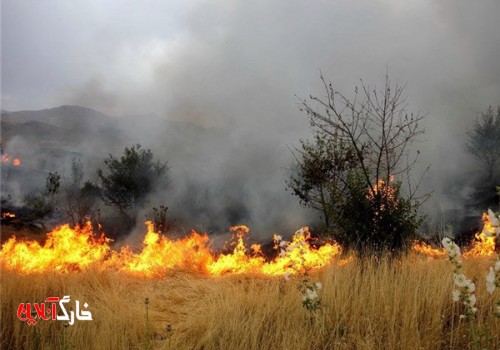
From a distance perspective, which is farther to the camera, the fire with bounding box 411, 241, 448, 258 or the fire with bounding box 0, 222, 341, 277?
the fire with bounding box 0, 222, 341, 277

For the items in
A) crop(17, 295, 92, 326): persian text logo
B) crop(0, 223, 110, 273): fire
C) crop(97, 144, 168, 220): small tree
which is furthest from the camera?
crop(97, 144, 168, 220): small tree

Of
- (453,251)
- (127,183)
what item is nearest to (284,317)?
(453,251)

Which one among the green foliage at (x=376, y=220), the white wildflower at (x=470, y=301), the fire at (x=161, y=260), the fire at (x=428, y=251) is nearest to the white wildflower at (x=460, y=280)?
the white wildflower at (x=470, y=301)

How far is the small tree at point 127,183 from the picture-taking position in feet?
76.8

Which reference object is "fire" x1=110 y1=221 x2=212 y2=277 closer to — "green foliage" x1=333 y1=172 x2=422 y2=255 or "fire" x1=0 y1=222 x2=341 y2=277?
"fire" x1=0 y1=222 x2=341 y2=277

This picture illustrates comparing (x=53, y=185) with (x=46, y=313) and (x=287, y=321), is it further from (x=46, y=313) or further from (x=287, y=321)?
(x=287, y=321)

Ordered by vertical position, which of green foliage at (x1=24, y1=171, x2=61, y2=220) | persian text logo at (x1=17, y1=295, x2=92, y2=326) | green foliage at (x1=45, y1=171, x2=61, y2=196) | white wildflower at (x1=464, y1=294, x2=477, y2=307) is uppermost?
green foliage at (x1=45, y1=171, x2=61, y2=196)

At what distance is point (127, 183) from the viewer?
23.5 meters

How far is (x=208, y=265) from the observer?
32.6ft

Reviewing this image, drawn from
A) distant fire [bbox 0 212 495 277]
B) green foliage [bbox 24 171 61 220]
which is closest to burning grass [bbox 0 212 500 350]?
distant fire [bbox 0 212 495 277]

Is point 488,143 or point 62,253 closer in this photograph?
point 62,253

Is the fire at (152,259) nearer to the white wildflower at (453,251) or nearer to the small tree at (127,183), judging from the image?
the white wildflower at (453,251)

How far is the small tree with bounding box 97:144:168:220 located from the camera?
23.4 m

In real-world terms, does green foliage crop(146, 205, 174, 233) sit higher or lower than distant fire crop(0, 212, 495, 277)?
higher
